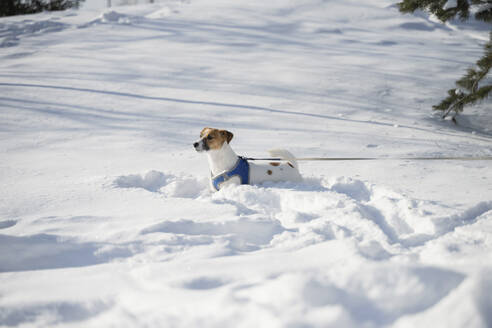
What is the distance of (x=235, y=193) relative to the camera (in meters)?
3.10

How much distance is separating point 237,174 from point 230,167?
0.11 m

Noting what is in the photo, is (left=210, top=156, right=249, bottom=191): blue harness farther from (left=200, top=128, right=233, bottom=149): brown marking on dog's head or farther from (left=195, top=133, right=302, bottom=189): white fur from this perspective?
(left=200, top=128, right=233, bottom=149): brown marking on dog's head

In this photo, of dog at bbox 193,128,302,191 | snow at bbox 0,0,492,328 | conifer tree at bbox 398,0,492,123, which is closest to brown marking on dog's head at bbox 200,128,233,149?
dog at bbox 193,128,302,191

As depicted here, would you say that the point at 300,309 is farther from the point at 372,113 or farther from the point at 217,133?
the point at 372,113

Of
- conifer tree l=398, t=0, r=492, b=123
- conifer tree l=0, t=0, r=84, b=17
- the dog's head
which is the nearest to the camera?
the dog's head

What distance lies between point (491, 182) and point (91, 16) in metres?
14.5

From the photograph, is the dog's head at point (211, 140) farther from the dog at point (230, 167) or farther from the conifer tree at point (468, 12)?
the conifer tree at point (468, 12)

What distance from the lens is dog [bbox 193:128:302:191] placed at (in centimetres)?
340

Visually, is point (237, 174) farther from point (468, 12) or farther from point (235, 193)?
point (468, 12)

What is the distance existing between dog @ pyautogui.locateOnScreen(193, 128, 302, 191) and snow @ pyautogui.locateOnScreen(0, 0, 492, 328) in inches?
8.6

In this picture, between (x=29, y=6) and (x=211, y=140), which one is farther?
(x=29, y=6)

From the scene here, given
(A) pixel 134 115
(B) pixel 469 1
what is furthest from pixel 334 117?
(A) pixel 134 115

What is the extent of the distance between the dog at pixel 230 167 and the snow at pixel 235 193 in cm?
22

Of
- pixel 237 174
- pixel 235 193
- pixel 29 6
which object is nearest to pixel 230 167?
pixel 237 174
